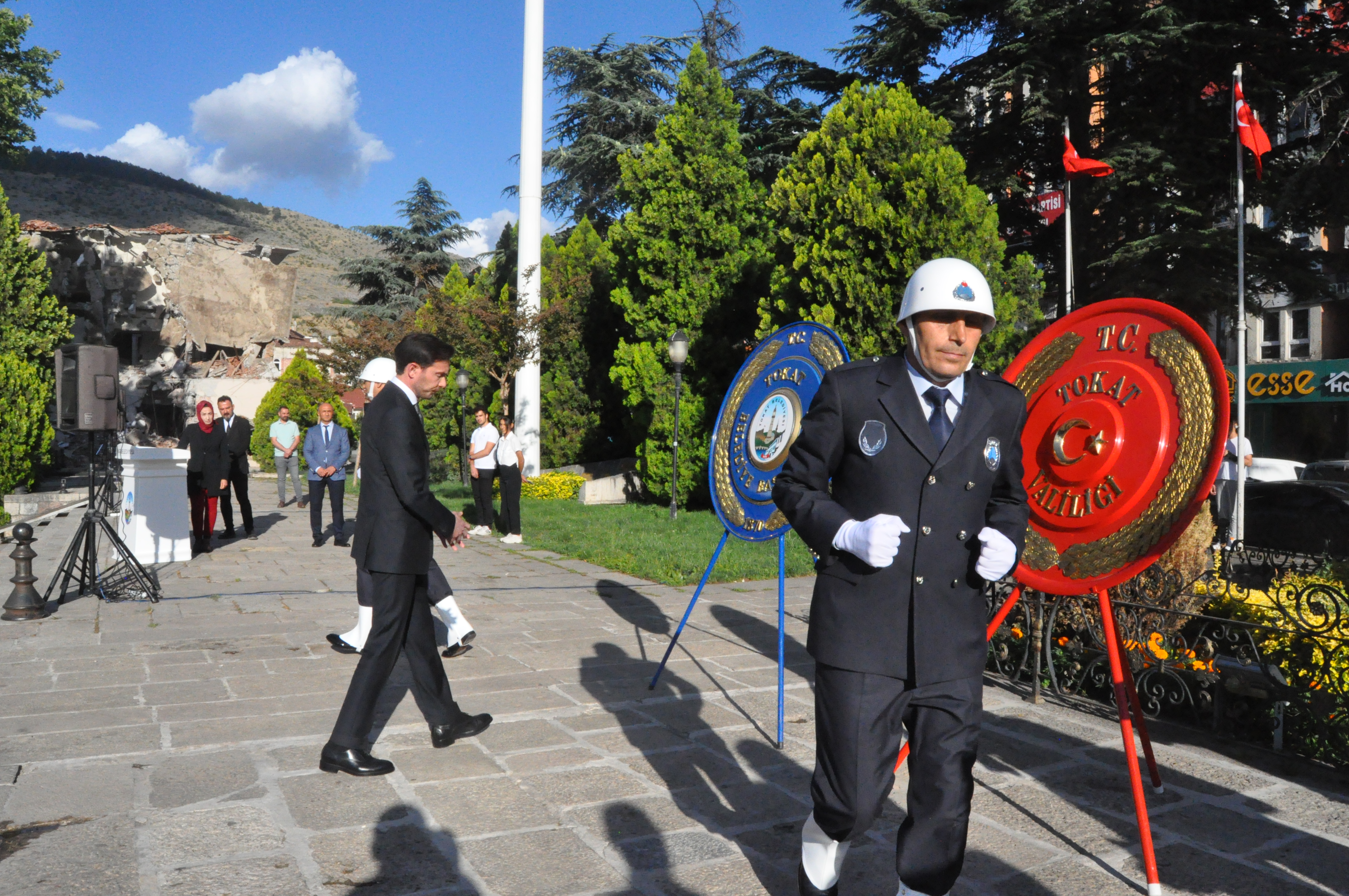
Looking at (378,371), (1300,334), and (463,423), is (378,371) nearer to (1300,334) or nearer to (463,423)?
(463,423)

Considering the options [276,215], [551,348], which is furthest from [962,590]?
[276,215]

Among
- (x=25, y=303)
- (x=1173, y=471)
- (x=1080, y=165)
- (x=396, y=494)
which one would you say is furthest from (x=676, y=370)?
(x=25, y=303)

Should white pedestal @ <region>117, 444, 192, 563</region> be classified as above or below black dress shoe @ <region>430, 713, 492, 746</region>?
above

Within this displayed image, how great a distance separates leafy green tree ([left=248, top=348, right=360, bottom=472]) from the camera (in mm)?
32188

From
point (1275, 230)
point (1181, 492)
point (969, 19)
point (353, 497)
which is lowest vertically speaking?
point (353, 497)

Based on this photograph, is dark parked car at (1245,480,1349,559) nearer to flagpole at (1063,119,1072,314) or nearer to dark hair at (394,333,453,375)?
flagpole at (1063,119,1072,314)

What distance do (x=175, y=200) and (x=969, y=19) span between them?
77.8 meters

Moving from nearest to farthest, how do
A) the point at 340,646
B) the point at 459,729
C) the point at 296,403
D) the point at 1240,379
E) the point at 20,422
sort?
the point at 459,729 → the point at 340,646 → the point at 1240,379 → the point at 20,422 → the point at 296,403

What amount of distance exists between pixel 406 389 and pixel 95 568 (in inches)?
237

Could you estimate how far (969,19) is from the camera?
Answer: 1903 cm

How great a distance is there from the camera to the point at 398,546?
424 cm

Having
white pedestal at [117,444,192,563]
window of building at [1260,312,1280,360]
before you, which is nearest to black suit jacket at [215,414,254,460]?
white pedestal at [117,444,192,563]

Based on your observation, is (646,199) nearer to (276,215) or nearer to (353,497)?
(353,497)

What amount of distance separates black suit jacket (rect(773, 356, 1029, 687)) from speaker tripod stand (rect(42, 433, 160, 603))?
7.60m
